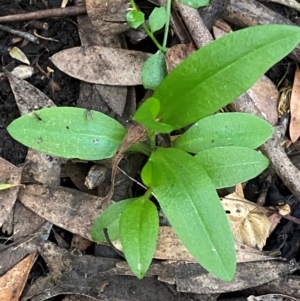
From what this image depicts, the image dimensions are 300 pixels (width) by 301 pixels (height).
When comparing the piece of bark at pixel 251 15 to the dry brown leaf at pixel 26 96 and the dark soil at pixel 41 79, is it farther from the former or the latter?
the dry brown leaf at pixel 26 96

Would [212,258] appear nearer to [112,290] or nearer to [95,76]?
[112,290]

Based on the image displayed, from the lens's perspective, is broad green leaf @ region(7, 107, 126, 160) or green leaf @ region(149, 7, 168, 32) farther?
green leaf @ region(149, 7, 168, 32)

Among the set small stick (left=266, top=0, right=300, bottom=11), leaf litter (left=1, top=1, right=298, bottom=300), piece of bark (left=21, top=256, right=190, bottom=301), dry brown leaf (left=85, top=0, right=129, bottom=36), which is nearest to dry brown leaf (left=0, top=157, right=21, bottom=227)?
leaf litter (left=1, top=1, right=298, bottom=300)

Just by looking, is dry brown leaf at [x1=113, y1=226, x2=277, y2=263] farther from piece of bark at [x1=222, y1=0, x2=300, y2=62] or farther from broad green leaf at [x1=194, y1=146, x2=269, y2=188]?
piece of bark at [x1=222, y1=0, x2=300, y2=62]

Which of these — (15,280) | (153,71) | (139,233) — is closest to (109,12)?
(153,71)

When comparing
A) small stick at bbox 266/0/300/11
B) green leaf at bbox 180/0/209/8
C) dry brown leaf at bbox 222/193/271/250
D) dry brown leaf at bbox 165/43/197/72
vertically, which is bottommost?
dry brown leaf at bbox 222/193/271/250

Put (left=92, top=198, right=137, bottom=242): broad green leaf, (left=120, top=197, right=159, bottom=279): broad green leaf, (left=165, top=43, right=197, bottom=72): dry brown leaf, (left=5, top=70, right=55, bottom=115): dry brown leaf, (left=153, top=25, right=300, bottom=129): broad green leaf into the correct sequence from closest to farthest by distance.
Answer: (left=153, top=25, right=300, bottom=129): broad green leaf < (left=120, top=197, right=159, bottom=279): broad green leaf < (left=92, top=198, right=137, bottom=242): broad green leaf < (left=165, top=43, right=197, bottom=72): dry brown leaf < (left=5, top=70, right=55, bottom=115): dry brown leaf

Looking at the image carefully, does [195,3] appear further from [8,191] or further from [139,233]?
[8,191]
